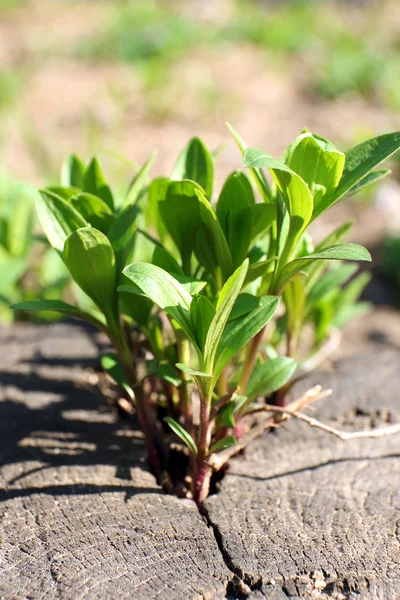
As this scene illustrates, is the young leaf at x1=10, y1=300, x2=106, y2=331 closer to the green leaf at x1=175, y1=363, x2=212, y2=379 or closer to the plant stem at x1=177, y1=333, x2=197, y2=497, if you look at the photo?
the plant stem at x1=177, y1=333, x2=197, y2=497

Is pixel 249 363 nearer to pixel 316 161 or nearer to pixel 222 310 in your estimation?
pixel 222 310

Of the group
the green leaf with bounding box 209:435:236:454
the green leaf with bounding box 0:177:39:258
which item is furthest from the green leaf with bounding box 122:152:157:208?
the green leaf with bounding box 0:177:39:258

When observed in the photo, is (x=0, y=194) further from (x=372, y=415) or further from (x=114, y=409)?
(x=372, y=415)

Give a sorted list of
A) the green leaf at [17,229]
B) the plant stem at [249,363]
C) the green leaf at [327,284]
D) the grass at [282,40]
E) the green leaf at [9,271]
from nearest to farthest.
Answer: the plant stem at [249,363], the green leaf at [327,284], the green leaf at [9,271], the green leaf at [17,229], the grass at [282,40]

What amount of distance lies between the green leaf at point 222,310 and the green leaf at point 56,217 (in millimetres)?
396

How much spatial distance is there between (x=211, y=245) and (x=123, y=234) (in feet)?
0.67

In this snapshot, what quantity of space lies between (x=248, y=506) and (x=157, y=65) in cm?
533

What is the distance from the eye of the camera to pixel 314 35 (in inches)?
278

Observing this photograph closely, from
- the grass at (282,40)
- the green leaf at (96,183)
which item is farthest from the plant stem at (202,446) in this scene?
the grass at (282,40)

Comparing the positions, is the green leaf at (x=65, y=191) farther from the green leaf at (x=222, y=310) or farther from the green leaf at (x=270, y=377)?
the green leaf at (x=270, y=377)

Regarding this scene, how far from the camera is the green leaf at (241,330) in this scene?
1251 mm

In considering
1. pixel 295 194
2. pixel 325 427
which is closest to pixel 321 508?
pixel 325 427

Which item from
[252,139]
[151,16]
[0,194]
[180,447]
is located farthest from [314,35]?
[180,447]

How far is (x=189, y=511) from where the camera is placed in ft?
4.66
